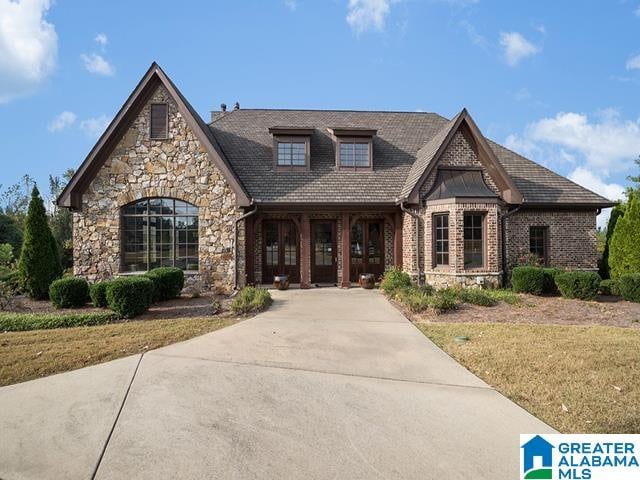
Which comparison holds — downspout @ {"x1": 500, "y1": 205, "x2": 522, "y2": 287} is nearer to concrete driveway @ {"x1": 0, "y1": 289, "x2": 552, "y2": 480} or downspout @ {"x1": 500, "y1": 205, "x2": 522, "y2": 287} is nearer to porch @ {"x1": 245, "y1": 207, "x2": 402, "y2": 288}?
porch @ {"x1": 245, "y1": 207, "x2": 402, "y2": 288}

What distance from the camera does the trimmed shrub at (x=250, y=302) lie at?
9.08 metres

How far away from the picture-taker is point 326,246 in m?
14.1

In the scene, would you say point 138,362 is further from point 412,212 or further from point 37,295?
point 412,212

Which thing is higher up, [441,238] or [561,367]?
[441,238]

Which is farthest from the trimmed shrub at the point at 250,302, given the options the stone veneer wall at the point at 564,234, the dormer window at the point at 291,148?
the stone veneer wall at the point at 564,234

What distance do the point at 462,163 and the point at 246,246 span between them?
824cm

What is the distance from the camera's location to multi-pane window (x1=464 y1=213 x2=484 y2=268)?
12.1 m

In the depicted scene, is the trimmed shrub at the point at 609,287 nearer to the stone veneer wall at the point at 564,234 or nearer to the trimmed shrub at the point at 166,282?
the stone veneer wall at the point at 564,234

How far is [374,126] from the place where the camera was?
17.0 meters

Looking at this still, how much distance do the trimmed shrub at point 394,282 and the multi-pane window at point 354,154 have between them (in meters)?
4.82

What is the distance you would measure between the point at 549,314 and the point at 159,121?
1324 cm

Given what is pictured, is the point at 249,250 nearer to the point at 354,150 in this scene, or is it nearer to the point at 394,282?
the point at 394,282

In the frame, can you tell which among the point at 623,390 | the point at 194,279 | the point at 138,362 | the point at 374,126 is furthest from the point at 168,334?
the point at 374,126

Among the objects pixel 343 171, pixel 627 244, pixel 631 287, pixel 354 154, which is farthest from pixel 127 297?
pixel 627 244
